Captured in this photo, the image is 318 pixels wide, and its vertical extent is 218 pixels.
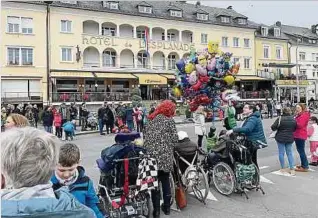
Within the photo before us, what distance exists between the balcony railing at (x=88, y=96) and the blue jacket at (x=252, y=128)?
1109 inches

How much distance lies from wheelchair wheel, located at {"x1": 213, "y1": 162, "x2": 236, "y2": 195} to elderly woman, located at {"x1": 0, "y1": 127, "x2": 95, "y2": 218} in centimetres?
529

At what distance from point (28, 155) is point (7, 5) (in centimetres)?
3574

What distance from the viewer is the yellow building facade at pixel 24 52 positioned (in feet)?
111

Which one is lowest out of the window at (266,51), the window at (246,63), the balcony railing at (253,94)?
the balcony railing at (253,94)

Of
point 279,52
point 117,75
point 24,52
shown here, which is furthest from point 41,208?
point 279,52

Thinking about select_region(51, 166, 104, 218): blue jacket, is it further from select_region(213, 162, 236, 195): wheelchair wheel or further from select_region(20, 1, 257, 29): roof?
select_region(20, 1, 257, 29): roof

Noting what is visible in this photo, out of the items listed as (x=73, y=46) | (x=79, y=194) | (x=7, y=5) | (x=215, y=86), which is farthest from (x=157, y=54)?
(x=79, y=194)

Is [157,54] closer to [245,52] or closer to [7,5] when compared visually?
[245,52]

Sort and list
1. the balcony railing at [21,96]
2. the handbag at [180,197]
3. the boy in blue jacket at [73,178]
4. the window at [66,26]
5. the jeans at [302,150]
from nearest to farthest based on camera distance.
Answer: the boy in blue jacket at [73,178] < the handbag at [180,197] < the jeans at [302,150] < the balcony railing at [21,96] < the window at [66,26]

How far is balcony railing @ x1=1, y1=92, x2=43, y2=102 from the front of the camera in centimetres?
3278

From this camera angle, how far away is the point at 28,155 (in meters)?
2.10

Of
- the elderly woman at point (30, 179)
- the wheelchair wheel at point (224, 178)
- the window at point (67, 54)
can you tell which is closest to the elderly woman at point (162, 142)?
the wheelchair wheel at point (224, 178)

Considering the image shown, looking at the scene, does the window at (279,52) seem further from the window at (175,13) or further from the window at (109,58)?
the window at (109,58)

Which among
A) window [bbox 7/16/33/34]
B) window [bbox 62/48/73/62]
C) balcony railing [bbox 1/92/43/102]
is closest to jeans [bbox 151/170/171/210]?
balcony railing [bbox 1/92/43/102]
